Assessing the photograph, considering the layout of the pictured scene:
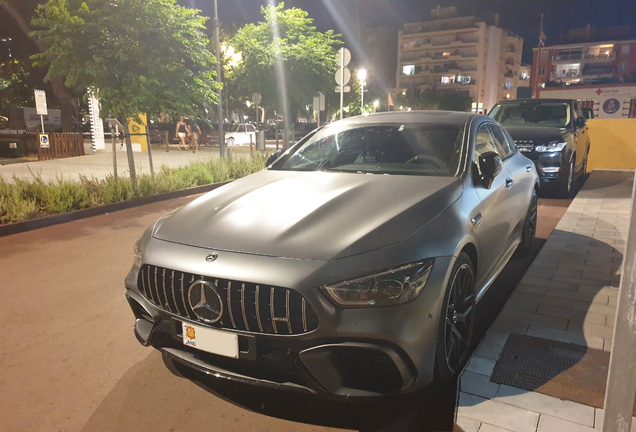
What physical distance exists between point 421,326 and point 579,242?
4.57 m

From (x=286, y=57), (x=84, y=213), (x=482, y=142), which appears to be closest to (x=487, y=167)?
(x=482, y=142)

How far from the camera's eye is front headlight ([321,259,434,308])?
2223 millimetres

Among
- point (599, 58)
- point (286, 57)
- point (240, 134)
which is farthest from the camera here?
point (599, 58)

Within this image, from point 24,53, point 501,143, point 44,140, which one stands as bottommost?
point 44,140

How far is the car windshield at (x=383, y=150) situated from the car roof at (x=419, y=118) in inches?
3.1

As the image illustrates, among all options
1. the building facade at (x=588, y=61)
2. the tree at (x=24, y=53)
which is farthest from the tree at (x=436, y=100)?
the tree at (x=24, y=53)

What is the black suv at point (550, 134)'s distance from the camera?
880 cm

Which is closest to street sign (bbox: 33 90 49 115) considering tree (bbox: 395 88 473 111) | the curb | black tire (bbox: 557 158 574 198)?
the curb

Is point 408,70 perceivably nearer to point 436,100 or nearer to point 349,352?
point 436,100

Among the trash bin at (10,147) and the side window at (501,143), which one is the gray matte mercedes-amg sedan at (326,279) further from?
the trash bin at (10,147)

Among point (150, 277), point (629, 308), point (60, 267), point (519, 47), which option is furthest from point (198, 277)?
point (519, 47)

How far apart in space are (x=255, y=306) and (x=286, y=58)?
863 inches

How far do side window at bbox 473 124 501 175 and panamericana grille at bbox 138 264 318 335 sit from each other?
1980 mm

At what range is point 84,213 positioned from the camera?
838 centimetres
